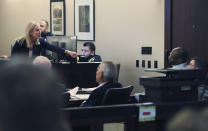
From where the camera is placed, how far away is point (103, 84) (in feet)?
13.7

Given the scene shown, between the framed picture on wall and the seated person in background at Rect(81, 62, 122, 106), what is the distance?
11.8 feet

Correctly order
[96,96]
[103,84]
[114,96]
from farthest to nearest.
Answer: [103,84] < [96,96] < [114,96]

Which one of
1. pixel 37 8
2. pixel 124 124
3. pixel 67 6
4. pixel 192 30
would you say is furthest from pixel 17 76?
pixel 37 8

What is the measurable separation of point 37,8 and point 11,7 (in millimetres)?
1086

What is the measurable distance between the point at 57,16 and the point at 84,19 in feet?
2.72

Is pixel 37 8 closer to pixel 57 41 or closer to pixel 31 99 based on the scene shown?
pixel 57 41

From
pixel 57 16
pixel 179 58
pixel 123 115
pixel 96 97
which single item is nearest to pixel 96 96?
pixel 96 97

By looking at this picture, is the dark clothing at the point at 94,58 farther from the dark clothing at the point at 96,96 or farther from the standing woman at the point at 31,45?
the dark clothing at the point at 96,96

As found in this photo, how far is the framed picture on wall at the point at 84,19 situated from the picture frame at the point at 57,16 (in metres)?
0.38

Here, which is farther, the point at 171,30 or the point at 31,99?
the point at 171,30

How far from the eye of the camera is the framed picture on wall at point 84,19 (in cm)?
800

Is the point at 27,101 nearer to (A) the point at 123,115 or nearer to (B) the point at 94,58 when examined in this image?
(A) the point at 123,115

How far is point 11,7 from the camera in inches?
403

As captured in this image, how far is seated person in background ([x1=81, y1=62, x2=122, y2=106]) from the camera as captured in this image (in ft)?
13.3
